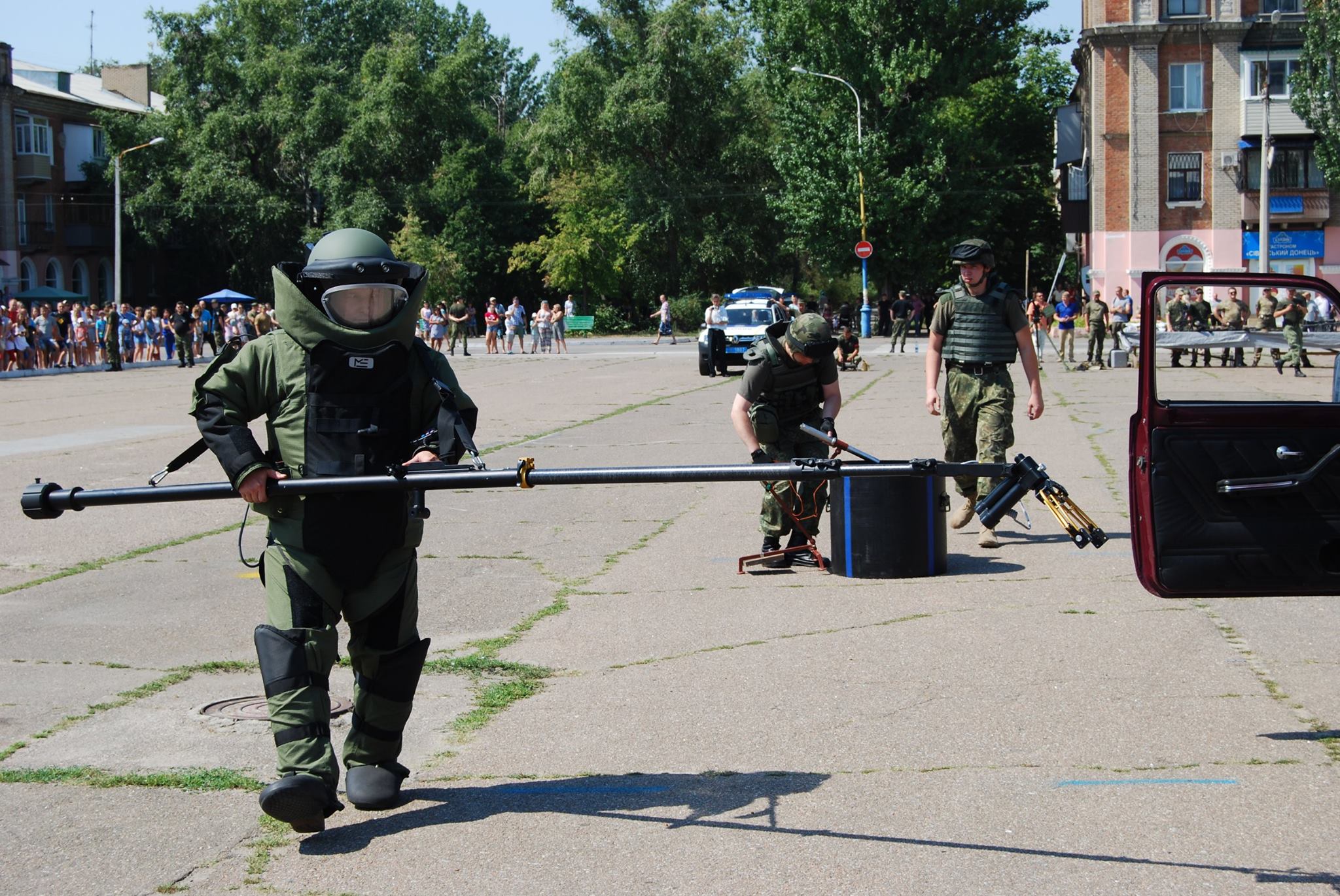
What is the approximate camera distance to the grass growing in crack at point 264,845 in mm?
3965

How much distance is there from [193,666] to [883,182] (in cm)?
4986

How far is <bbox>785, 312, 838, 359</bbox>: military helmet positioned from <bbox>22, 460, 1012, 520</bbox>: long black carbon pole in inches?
166

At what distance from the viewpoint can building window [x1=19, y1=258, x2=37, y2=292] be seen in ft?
208

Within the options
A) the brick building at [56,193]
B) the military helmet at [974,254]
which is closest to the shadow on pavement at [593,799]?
the military helmet at [974,254]

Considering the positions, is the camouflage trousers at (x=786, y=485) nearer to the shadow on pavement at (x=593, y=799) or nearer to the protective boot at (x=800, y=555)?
the protective boot at (x=800, y=555)

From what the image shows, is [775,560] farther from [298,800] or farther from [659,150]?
[659,150]

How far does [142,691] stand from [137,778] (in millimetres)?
1353

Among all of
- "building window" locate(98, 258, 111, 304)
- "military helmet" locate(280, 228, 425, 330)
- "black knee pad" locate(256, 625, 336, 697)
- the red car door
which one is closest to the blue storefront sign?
"building window" locate(98, 258, 111, 304)

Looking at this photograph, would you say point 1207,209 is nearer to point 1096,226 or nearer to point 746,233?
point 1096,226

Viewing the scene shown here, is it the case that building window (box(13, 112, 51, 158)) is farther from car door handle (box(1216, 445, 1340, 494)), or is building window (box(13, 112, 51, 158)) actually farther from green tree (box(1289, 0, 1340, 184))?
car door handle (box(1216, 445, 1340, 494))

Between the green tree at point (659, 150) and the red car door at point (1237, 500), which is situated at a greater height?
the green tree at point (659, 150)

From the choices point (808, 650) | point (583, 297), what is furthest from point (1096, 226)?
point (808, 650)

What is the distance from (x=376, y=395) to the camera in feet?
14.4

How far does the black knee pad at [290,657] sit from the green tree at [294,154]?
2410 inches
